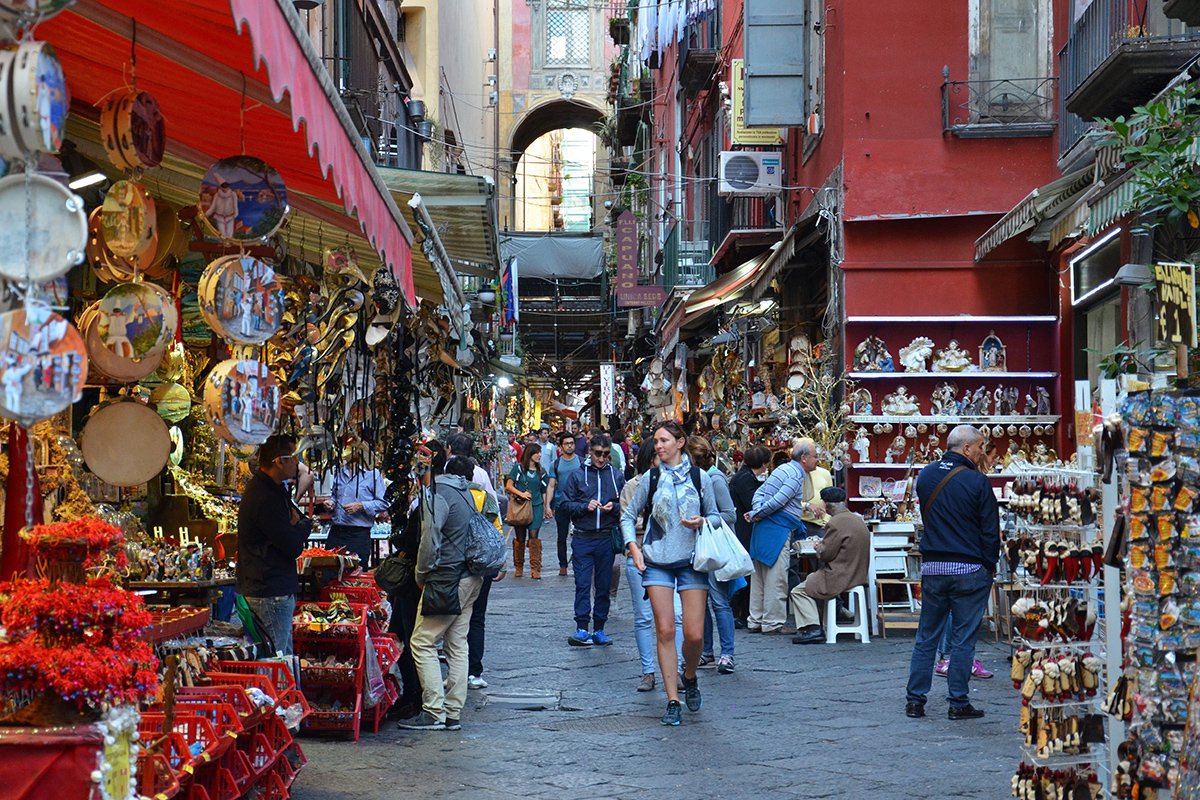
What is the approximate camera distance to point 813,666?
11.1 m

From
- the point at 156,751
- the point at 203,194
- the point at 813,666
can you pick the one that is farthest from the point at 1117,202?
the point at 156,751

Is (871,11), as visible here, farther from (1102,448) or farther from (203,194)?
(203,194)

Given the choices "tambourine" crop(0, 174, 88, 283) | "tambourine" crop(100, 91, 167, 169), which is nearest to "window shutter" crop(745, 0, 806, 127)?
"tambourine" crop(100, 91, 167, 169)

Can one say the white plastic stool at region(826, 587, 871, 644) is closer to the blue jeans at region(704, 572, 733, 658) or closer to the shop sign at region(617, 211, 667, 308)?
the blue jeans at region(704, 572, 733, 658)

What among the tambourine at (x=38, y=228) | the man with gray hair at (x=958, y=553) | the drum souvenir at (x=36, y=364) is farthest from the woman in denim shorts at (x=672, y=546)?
the tambourine at (x=38, y=228)

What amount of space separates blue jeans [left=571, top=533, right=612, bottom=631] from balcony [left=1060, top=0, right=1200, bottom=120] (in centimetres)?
516

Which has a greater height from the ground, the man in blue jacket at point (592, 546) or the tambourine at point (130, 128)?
the tambourine at point (130, 128)

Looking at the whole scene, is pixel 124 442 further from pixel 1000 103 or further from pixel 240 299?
pixel 1000 103

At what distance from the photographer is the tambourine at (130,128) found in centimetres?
489

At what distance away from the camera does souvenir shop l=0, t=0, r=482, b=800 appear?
345 centimetres

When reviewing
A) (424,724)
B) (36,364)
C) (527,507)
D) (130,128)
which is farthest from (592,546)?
(36,364)

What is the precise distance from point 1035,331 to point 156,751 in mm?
11883

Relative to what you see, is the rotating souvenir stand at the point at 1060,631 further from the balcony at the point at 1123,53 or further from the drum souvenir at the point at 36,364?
the drum souvenir at the point at 36,364

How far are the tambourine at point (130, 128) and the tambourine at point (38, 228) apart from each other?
5.24 ft
